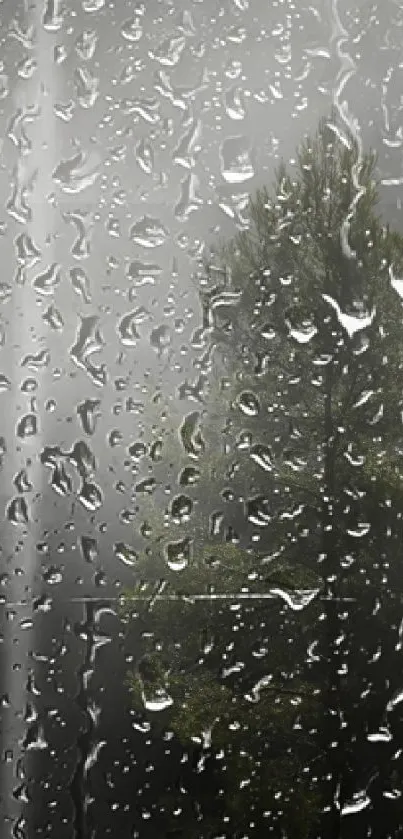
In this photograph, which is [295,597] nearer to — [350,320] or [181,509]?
[181,509]

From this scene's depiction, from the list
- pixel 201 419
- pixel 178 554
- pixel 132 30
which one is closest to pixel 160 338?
pixel 201 419

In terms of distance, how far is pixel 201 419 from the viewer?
855 mm

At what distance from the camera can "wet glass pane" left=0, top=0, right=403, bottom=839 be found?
82cm

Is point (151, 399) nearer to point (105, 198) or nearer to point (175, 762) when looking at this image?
point (105, 198)

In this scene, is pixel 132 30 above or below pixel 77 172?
above

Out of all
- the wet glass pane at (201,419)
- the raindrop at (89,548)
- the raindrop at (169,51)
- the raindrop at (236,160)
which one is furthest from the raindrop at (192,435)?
the raindrop at (169,51)

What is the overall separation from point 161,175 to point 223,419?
24cm

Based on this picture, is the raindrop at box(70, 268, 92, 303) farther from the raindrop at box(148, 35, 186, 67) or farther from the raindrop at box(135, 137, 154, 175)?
the raindrop at box(148, 35, 186, 67)

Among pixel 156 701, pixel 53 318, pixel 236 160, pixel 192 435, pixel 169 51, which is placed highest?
pixel 169 51

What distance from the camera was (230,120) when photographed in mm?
894

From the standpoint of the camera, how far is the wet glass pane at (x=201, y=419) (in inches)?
32.3

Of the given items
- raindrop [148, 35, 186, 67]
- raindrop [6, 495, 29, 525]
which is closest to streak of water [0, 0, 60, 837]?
raindrop [6, 495, 29, 525]

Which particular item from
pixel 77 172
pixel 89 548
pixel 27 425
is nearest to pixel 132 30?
pixel 77 172

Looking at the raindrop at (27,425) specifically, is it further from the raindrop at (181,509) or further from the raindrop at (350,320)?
the raindrop at (350,320)
